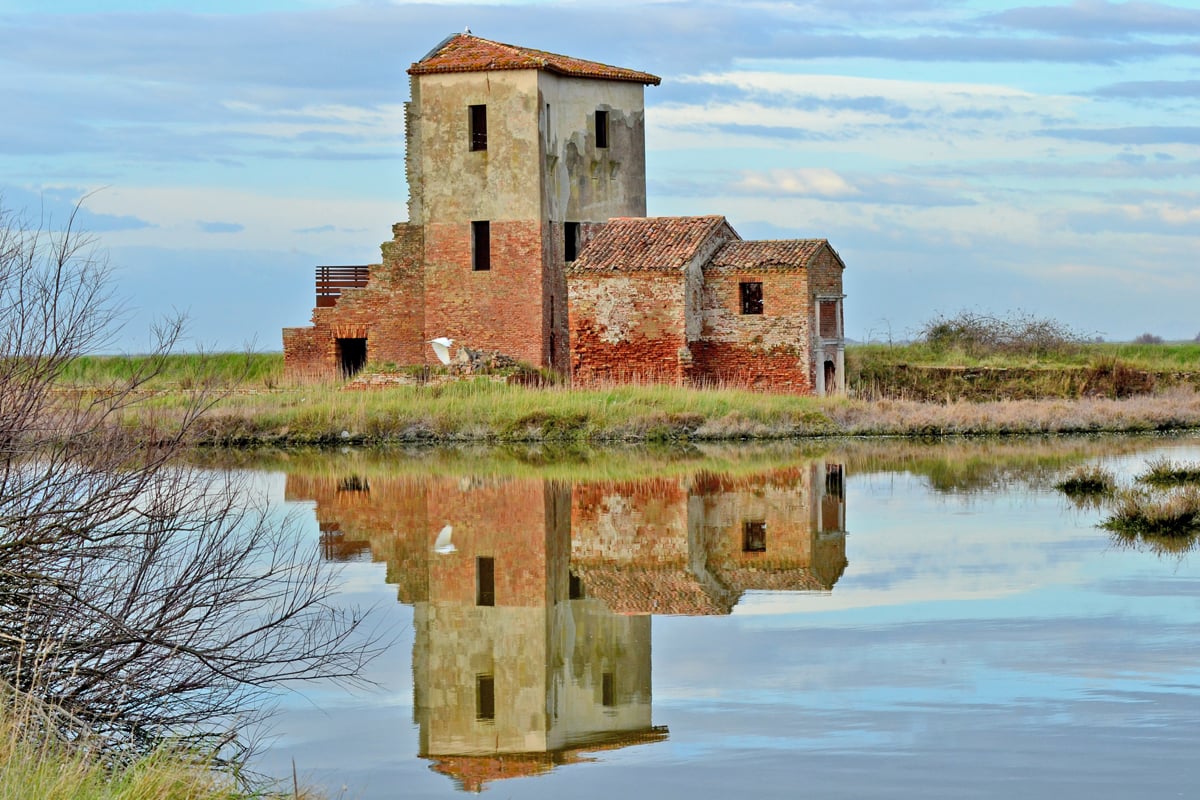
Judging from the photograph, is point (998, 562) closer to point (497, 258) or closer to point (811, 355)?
point (811, 355)

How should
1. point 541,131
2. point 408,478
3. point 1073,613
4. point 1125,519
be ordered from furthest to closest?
point 541,131 < point 408,478 < point 1125,519 < point 1073,613

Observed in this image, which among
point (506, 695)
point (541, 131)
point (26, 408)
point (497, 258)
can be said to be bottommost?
point (506, 695)

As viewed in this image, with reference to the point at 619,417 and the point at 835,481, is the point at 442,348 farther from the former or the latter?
the point at 835,481

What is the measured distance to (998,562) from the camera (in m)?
14.8

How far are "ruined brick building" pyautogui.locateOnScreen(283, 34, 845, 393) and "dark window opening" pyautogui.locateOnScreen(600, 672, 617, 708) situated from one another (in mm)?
23512

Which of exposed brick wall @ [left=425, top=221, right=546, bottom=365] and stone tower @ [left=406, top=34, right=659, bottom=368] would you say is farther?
stone tower @ [left=406, top=34, right=659, bottom=368]

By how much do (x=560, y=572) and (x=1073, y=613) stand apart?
4850 millimetres

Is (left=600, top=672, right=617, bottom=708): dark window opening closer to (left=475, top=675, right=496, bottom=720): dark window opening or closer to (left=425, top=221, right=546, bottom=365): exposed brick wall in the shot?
(left=475, top=675, right=496, bottom=720): dark window opening

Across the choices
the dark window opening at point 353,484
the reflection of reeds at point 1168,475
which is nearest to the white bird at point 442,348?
the dark window opening at point 353,484

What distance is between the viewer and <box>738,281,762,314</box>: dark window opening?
113 ft

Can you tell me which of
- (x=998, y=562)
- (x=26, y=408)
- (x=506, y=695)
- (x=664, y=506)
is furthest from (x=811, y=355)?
(x=26, y=408)

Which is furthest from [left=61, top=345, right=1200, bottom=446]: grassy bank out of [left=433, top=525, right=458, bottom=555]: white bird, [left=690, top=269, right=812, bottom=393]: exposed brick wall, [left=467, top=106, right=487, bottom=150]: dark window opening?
[left=433, top=525, right=458, bottom=555]: white bird

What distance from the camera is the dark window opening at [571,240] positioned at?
37.8m

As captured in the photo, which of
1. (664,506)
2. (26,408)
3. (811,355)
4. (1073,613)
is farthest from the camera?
(811,355)
